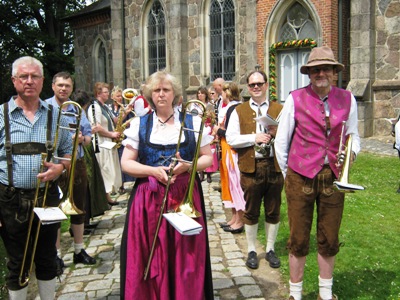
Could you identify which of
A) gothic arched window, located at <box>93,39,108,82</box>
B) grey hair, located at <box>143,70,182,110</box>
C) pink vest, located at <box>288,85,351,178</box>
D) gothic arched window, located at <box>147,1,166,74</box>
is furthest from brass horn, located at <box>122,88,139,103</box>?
gothic arched window, located at <box>93,39,108,82</box>

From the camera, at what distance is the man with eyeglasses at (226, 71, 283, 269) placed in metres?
5.27

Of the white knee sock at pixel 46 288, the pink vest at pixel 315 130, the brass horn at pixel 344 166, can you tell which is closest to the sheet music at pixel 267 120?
the pink vest at pixel 315 130

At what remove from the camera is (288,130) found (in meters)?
A: 4.14

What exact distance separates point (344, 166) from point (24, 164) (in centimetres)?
253

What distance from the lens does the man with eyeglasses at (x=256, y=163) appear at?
5.27 meters

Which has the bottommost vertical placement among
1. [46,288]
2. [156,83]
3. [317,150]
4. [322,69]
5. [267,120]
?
[46,288]

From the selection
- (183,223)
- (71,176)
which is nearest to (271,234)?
(183,223)

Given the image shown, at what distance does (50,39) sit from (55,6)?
2.90 m

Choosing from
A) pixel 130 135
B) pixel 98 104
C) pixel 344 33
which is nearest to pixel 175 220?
pixel 130 135

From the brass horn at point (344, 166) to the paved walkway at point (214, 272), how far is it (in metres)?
1.58

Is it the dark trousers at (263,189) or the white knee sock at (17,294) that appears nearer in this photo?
the white knee sock at (17,294)

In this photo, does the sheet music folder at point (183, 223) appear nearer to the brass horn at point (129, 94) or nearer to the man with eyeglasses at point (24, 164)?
the man with eyeglasses at point (24, 164)

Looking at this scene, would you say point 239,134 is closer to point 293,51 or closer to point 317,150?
point 317,150

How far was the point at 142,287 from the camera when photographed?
3654 mm
